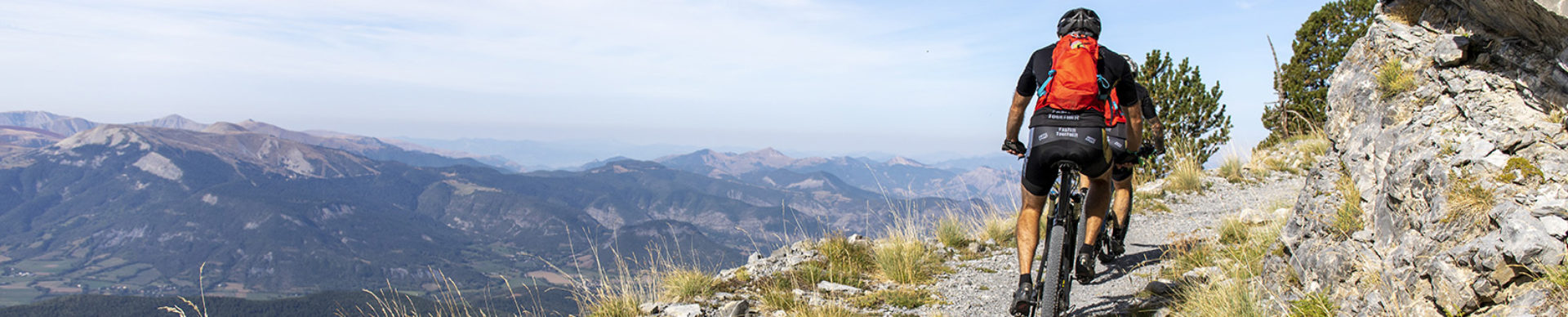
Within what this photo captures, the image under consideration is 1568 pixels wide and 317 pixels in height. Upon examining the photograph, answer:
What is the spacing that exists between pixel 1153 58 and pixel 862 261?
39.1 ft

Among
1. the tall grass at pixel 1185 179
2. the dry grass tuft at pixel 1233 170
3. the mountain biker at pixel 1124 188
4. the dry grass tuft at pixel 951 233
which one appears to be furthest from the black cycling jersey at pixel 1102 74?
the dry grass tuft at pixel 1233 170

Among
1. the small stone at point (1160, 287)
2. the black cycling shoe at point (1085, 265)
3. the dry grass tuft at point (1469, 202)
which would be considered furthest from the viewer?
the small stone at point (1160, 287)

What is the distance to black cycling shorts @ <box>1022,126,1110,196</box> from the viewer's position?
3721 millimetres

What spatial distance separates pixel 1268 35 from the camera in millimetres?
11828

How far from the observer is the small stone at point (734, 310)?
18.6ft

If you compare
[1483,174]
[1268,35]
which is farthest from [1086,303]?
[1268,35]

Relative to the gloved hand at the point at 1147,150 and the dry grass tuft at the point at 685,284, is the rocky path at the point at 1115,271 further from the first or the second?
the dry grass tuft at the point at 685,284

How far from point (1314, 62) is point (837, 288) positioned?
17.4 meters

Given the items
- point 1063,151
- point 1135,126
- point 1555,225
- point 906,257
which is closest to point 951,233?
point 906,257

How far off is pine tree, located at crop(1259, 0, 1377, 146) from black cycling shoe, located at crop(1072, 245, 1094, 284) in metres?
14.1

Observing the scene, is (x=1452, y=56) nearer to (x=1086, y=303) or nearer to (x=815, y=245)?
(x=1086, y=303)

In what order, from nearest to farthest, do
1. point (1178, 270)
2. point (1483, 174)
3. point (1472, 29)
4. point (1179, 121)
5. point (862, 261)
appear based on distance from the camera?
1. point (1483, 174)
2. point (1472, 29)
3. point (1178, 270)
4. point (862, 261)
5. point (1179, 121)

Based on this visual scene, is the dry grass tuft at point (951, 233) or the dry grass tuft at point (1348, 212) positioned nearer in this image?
the dry grass tuft at point (1348, 212)

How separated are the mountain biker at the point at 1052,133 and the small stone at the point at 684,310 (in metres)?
2.76
